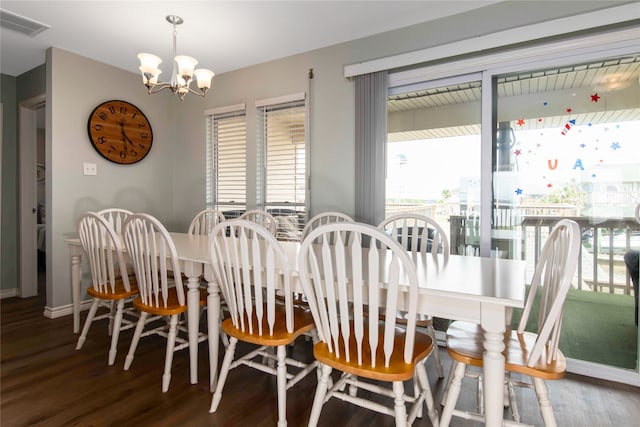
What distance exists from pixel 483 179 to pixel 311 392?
5.76 feet

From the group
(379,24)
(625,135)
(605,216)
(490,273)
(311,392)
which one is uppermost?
(379,24)

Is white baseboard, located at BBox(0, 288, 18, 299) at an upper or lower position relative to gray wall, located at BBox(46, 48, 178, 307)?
lower

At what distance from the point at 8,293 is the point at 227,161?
2.69m

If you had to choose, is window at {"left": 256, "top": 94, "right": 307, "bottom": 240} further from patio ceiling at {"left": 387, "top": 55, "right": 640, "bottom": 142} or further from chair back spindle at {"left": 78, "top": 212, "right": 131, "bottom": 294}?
chair back spindle at {"left": 78, "top": 212, "right": 131, "bottom": 294}

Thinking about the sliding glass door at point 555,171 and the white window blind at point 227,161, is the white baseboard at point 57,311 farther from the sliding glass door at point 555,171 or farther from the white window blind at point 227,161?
the sliding glass door at point 555,171

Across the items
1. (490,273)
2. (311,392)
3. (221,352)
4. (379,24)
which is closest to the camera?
(490,273)

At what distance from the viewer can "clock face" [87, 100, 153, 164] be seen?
3394 millimetres

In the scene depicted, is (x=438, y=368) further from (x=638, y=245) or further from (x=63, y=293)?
(x=63, y=293)

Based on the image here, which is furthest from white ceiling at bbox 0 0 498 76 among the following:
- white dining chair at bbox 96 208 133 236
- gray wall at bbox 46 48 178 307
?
white dining chair at bbox 96 208 133 236

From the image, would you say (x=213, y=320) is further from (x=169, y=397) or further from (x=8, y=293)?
(x=8, y=293)

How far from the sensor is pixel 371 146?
2795 millimetres

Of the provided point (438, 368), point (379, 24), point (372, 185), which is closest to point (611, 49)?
point (379, 24)

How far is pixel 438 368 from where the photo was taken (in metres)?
2.07

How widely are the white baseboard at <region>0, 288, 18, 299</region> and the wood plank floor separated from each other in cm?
169
